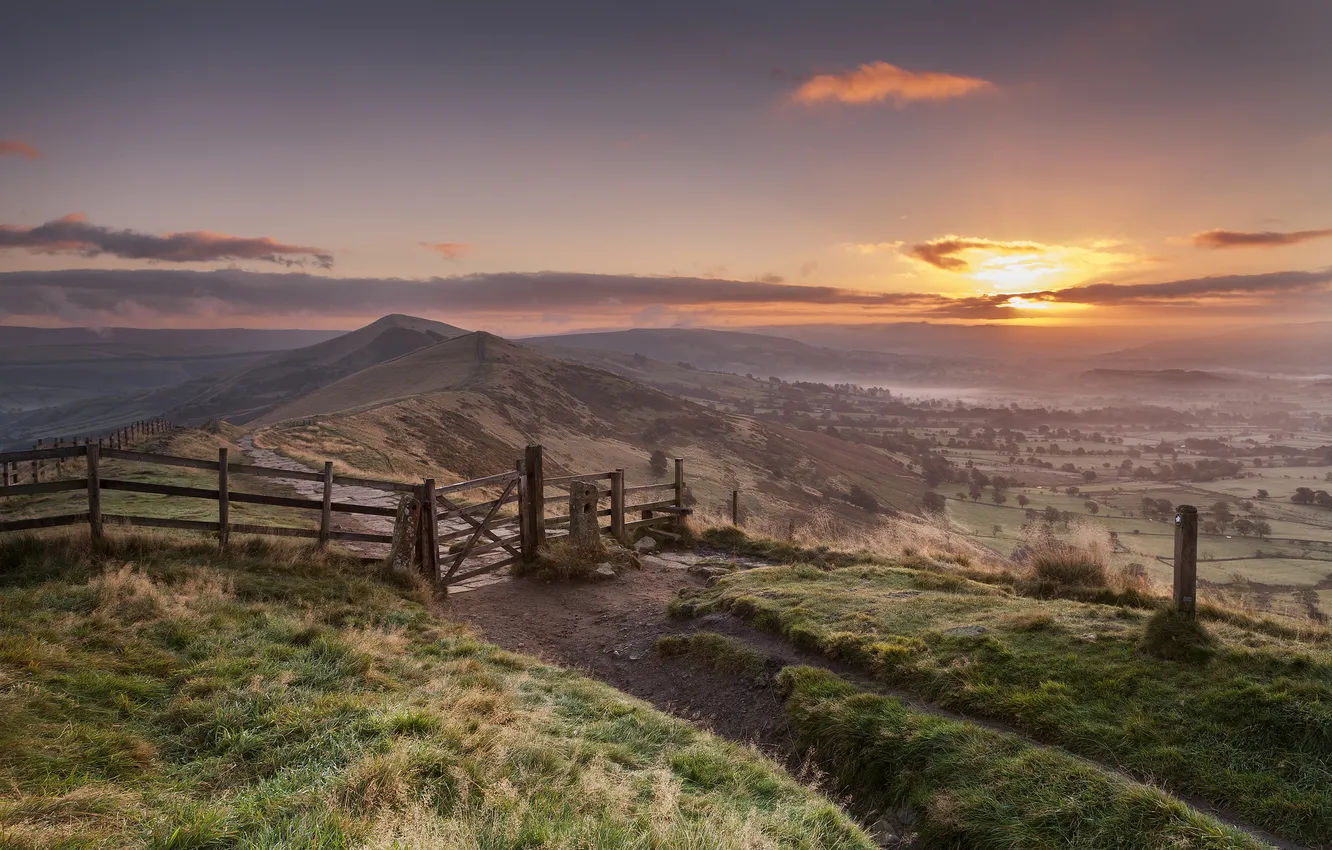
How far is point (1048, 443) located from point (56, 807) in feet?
548

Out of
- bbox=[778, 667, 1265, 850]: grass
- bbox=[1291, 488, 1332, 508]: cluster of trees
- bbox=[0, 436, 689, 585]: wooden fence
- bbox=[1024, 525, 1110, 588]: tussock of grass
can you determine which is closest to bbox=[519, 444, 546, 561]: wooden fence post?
bbox=[0, 436, 689, 585]: wooden fence

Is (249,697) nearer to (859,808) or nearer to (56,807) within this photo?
(56,807)

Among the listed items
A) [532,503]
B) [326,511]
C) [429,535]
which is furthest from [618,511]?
[326,511]

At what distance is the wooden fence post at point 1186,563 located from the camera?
25.8ft

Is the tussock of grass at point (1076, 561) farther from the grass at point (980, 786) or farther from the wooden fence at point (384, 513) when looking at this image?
the wooden fence at point (384, 513)

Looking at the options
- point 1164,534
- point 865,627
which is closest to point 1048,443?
point 1164,534

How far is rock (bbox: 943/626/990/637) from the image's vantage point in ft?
28.8

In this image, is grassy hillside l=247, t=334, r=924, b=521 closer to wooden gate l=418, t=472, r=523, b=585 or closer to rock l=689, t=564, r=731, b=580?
wooden gate l=418, t=472, r=523, b=585

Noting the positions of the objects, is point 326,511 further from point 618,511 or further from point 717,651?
point 717,651

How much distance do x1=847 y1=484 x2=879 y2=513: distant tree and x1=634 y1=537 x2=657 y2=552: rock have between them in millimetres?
63512

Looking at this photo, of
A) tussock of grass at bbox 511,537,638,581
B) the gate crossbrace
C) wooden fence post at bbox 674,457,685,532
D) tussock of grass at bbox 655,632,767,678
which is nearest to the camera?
tussock of grass at bbox 655,632,767,678

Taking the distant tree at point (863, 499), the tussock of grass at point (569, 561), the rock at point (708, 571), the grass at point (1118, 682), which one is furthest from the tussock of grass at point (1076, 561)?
the distant tree at point (863, 499)

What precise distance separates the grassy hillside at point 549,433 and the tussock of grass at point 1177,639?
31019 mm

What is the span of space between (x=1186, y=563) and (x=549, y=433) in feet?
240
